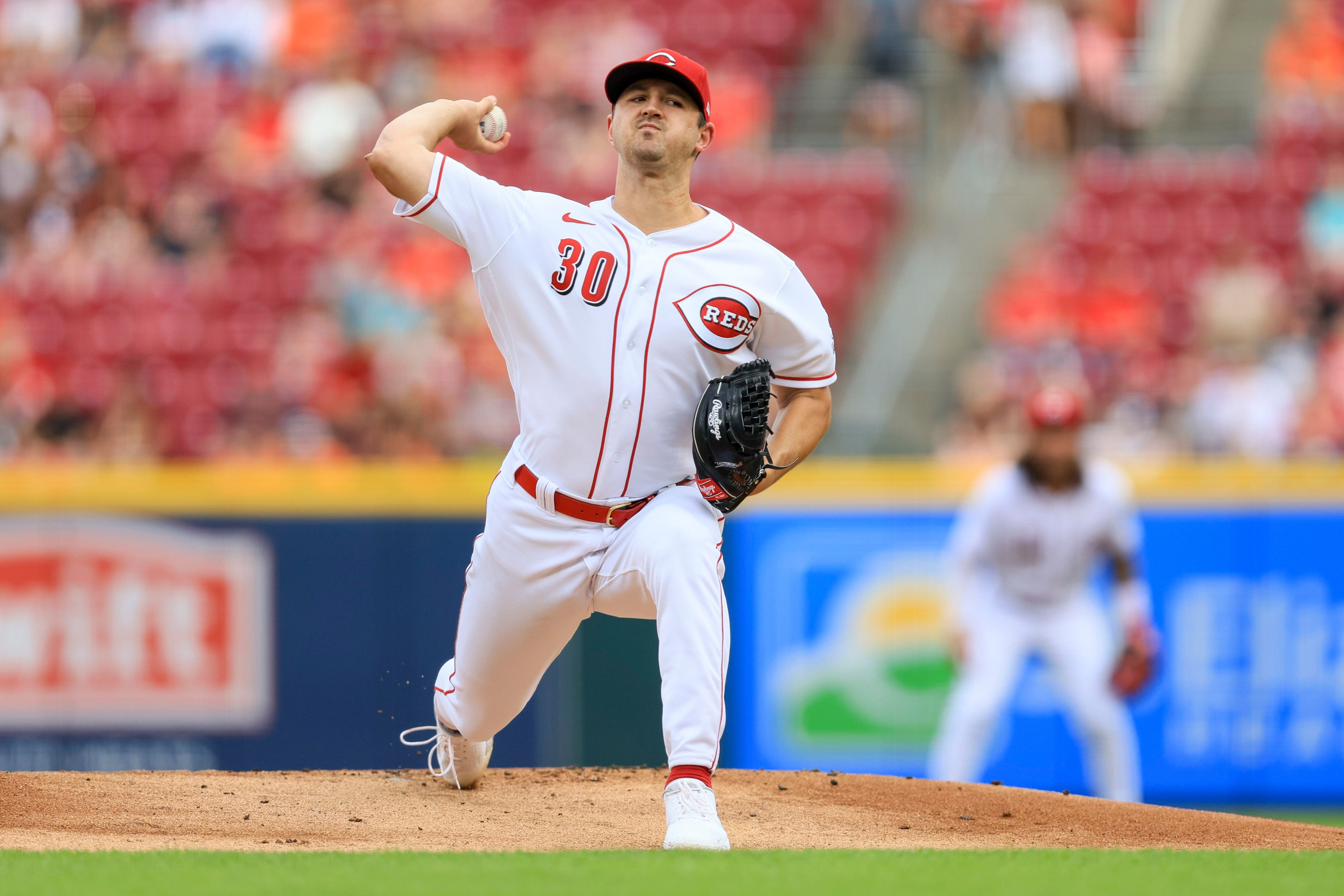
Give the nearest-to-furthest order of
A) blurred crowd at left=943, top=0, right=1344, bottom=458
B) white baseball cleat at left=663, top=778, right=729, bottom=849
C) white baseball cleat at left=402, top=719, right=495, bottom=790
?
white baseball cleat at left=663, top=778, right=729, bottom=849 → white baseball cleat at left=402, top=719, right=495, bottom=790 → blurred crowd at left=943, top=0, right=1344, bottom=458

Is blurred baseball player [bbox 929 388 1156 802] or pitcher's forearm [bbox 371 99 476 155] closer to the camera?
pitcher's forearm [bbox 371 99 476 155]

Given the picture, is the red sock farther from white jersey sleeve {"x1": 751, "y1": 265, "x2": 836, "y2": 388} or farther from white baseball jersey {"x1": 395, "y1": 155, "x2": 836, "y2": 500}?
white jersey sleeve {"x1": 751, "y1": 265, "x2": 836, "y2": 388}

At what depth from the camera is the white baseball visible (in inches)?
177

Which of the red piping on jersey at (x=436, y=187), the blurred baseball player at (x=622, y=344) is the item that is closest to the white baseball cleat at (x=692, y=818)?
the blurred baseball player at (x=622, y=344)

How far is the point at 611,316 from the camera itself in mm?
4277

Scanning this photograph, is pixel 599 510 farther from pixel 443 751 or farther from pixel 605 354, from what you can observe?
pixel 443 751

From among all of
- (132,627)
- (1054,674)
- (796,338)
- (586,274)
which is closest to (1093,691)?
(1054,674)

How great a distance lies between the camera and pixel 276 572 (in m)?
8.38

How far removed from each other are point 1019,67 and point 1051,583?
5.03m

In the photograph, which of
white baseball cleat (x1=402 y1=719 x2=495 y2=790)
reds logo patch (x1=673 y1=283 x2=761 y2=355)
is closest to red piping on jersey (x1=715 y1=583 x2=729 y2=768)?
reds logo patch (x1=673 y1=283 x2=761 y2=355)

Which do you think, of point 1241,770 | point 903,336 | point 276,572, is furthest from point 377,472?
point 1241,770

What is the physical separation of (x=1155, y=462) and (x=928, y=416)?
167cm

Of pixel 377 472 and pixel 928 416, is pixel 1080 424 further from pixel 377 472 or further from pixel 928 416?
pixel 377 472

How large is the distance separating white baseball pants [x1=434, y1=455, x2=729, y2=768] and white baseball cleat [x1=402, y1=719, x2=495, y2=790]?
0.13 m
